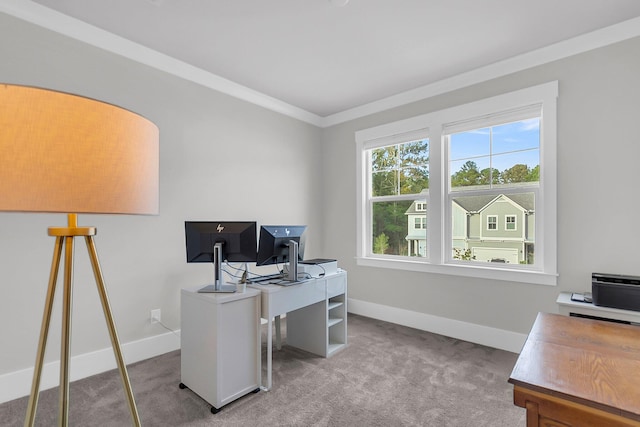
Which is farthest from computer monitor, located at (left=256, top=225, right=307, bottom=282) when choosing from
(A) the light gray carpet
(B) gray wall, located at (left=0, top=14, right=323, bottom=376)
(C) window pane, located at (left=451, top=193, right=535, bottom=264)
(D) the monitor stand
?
(C) window pane, located at (left=451, top=193, right=535, bottom=264)

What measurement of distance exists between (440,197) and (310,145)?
190 cm

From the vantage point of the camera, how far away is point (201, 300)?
2.07 meters

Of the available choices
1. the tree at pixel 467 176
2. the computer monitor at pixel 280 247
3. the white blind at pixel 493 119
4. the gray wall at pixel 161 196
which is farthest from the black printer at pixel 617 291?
the gray wall at pixel 161 196

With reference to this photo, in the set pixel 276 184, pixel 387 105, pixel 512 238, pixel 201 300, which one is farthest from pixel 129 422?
pixel 387 105

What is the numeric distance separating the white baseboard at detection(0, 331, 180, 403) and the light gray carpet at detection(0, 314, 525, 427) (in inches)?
2.4

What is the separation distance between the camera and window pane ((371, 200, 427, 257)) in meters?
3.61

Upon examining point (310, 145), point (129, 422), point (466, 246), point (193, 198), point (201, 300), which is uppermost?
point (310, 145)

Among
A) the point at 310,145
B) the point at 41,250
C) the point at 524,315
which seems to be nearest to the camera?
the point at 41,250

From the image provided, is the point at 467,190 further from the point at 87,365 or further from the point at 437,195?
the point at 87,365

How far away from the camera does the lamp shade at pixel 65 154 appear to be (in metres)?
0.65

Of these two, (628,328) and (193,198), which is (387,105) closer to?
(193,198)

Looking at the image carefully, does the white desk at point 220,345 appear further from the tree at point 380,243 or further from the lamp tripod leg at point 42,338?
the tree at point 380,243

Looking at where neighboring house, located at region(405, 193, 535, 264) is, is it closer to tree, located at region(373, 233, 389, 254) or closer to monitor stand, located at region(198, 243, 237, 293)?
tree, located at region(373, 233, 389, 254)

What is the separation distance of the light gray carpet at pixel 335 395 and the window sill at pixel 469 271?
0.70 metres
